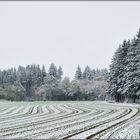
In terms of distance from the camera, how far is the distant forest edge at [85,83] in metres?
48.8

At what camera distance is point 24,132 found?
43.8 feet

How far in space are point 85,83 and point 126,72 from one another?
70.3 m

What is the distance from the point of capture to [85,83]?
12150cm

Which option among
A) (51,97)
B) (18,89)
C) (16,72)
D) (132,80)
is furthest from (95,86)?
(132,80)

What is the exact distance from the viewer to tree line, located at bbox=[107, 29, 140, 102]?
46875mm

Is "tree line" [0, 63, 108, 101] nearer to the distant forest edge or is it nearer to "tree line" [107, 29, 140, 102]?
the distant forest edge

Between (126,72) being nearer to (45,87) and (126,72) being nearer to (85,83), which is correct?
(45,87)

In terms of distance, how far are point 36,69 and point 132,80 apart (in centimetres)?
9154

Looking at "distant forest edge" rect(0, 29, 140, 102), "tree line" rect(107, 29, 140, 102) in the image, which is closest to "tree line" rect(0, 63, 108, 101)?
"distant forest edge" rect(0, 29, 140, 102)

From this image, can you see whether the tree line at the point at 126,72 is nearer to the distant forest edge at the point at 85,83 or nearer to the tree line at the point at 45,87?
the distant forest edge at the point at 85,83

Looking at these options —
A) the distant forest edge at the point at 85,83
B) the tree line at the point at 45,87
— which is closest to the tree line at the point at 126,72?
the distant forest edge at the point at 85,83

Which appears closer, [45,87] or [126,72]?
[126,72]

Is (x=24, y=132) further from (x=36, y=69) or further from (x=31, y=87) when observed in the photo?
(x=36, y=69)

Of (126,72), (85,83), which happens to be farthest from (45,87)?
(126,72)
